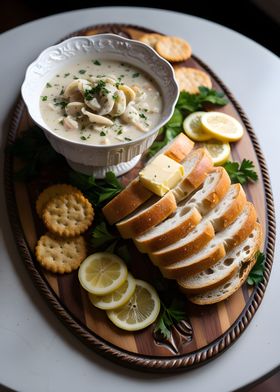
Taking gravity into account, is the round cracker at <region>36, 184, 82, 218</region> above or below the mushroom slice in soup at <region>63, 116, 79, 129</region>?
below

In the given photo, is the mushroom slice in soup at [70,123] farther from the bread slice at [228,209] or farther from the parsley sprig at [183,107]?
the bread slice at [228,209]

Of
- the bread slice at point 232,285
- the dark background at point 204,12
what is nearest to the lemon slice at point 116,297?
the bread slice at point 232,285

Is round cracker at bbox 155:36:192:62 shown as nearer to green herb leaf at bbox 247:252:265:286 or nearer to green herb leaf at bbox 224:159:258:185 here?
green herb leaf at bbox 224:159:258:185

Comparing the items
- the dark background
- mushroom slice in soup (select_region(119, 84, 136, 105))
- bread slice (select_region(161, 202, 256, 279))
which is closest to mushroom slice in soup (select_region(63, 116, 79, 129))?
mushroom slice in soup (select_region(119, 84, 136, 105))

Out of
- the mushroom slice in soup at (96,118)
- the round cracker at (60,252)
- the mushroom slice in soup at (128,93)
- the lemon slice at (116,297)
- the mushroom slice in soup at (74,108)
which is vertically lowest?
the round cracker at (60,252)

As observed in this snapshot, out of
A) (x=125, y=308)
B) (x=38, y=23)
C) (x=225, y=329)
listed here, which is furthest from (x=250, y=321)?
(x=38, y=23)
